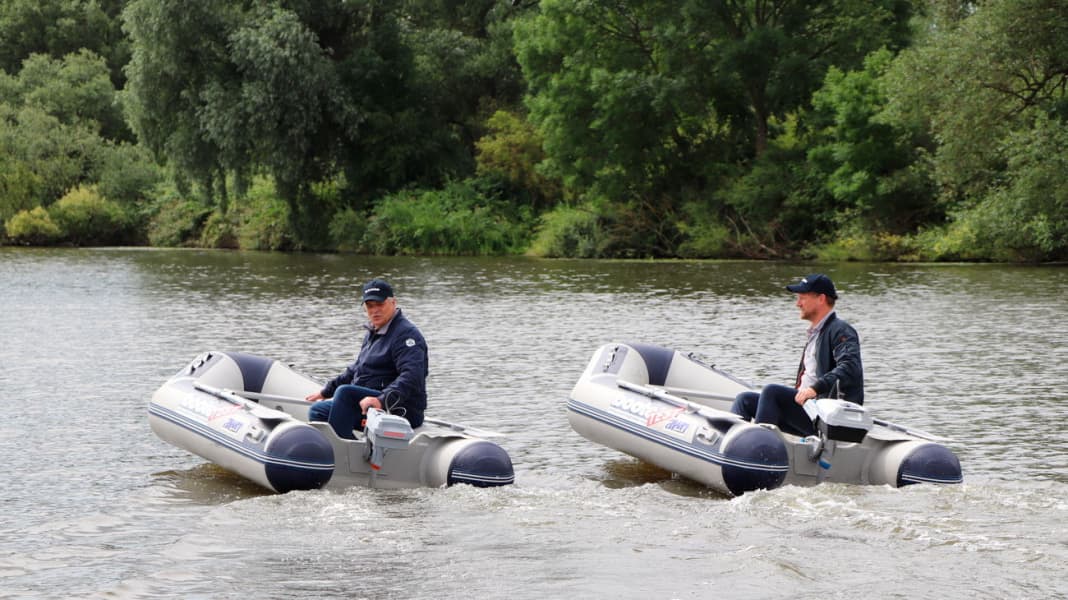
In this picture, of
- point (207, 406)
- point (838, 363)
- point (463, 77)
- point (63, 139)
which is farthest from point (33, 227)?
point (838, 363)

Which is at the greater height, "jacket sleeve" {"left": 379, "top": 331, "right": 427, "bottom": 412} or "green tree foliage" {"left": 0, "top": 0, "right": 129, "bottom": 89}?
"green tree foliage" {"left": 0, "top": 0, "right": 129, "bottom": 89}

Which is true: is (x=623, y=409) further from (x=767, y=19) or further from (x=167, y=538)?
(x=767, y=19)

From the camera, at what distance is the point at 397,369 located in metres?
9.49

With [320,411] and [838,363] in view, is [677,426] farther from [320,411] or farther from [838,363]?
[320,411]

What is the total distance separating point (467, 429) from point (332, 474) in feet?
3.38

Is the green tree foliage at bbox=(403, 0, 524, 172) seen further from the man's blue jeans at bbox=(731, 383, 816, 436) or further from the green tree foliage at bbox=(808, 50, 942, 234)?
the man's blue jeans at bbox=(731, 383, 816, 436)

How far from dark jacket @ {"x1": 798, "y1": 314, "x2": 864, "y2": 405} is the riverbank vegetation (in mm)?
22507

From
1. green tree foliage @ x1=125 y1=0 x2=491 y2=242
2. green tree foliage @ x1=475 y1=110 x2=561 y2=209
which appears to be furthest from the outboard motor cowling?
green tree foliage @ x1=475 y1=110 x2=561 y2=209

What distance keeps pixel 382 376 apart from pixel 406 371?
0.28 metres

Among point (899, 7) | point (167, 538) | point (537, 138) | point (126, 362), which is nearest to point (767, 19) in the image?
point (899, 7)

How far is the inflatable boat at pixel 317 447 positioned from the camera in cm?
893

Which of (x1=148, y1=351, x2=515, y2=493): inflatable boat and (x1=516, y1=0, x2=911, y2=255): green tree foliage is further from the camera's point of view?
(x1=516, y1=0, x2=911, y2=255): green tree foliage

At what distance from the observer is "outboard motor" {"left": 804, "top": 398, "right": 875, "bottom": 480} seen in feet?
29.4

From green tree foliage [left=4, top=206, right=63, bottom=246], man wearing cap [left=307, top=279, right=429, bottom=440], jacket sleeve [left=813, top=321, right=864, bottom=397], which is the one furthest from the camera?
green tree foliage [left=4, top=206, right=63, bottom=246]
